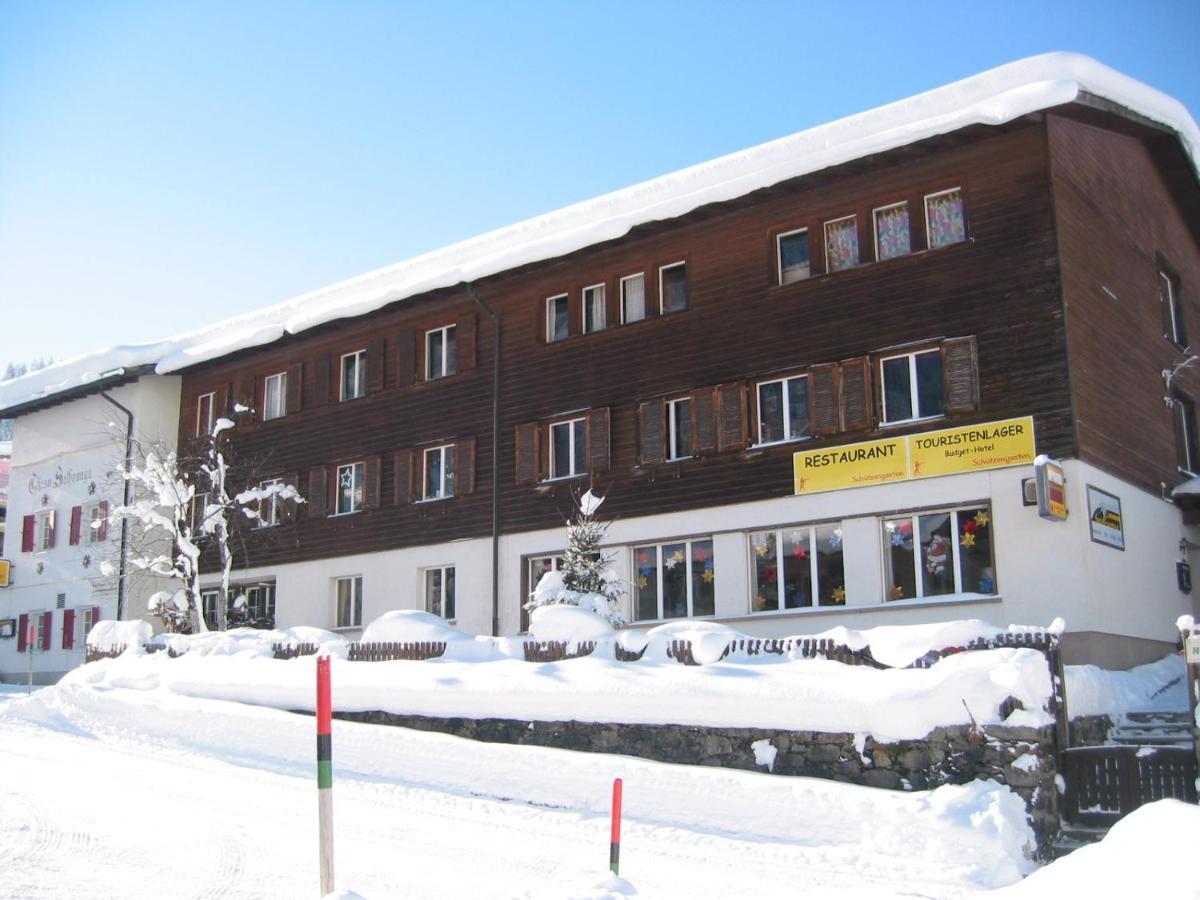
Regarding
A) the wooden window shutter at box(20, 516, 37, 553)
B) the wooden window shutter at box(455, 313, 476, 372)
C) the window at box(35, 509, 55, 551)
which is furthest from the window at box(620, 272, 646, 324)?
the wooden window shutter at box(20, 516, 37, 553)

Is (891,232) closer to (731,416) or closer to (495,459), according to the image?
(731,416)

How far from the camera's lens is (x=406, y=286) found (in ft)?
82.4

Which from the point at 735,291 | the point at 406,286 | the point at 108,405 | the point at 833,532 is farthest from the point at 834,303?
the point at 108,405

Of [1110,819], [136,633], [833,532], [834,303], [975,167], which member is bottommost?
[1110,819]

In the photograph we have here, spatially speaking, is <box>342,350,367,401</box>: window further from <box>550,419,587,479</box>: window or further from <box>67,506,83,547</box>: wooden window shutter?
<box>67,506,83,547</box>: wooden window shutter

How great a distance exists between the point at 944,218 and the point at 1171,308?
667 cm

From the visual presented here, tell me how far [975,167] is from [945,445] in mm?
4326

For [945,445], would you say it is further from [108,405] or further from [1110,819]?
[108,405]

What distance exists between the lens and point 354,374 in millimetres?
27375

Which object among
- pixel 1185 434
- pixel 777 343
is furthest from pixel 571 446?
pixel 1185 434

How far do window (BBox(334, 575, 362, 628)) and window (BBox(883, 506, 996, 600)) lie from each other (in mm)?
12728

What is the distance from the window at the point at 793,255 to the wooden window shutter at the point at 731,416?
6.69 ft

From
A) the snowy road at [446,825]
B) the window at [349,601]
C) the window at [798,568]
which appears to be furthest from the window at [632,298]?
the snowy road at [446,825]

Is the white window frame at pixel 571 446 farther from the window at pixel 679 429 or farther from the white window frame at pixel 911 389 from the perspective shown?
the white window frame at pixel 911 389
